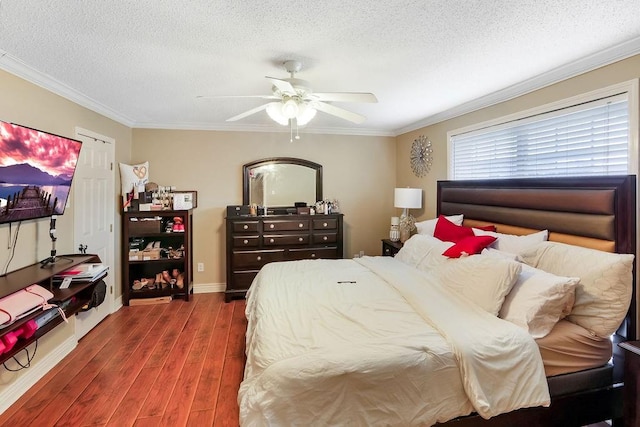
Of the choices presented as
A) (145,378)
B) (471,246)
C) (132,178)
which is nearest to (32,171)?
(145,378)

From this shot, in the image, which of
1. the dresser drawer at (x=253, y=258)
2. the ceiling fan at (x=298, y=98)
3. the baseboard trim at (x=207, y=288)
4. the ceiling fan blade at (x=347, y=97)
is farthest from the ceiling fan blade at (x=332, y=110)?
the baseboard trim at (x=207, y=288)

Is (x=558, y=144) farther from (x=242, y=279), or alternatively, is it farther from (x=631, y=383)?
(x=242, y=279)

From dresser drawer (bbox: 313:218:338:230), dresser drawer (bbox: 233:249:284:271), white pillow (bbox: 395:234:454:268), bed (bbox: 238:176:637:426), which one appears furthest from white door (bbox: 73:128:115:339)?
white pillow (bbox: 395:234:454:268)

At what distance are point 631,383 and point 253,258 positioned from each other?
11.8 feet

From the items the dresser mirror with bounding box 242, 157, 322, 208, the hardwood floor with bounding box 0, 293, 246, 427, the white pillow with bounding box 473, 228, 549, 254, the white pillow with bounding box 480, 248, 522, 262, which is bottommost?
the hardwood floor with bounding box 0, 293, 246, 427

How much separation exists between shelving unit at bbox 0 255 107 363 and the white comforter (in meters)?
1.50

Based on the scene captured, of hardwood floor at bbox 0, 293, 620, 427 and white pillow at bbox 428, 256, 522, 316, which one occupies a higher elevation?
white pillow at bbox 428, 256, 522, 316

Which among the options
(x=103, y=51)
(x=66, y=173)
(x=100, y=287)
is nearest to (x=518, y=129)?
(x=103, y=51)

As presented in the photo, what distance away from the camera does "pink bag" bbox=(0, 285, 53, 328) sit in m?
1.82

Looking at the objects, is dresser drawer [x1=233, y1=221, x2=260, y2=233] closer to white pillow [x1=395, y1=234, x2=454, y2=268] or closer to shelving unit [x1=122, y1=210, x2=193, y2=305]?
shelving unit [x1=122, y1=210, x2=193, y2=305]

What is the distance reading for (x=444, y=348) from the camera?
1612mm

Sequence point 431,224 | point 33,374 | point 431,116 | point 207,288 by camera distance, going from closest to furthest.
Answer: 1. point 33,374
2. point 431,224
3. point 431,116
4. point 207,288

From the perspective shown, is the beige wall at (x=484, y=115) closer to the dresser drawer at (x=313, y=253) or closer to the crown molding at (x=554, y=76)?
the crown molding at (x=554, y=76)

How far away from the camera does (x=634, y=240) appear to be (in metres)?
1.96
